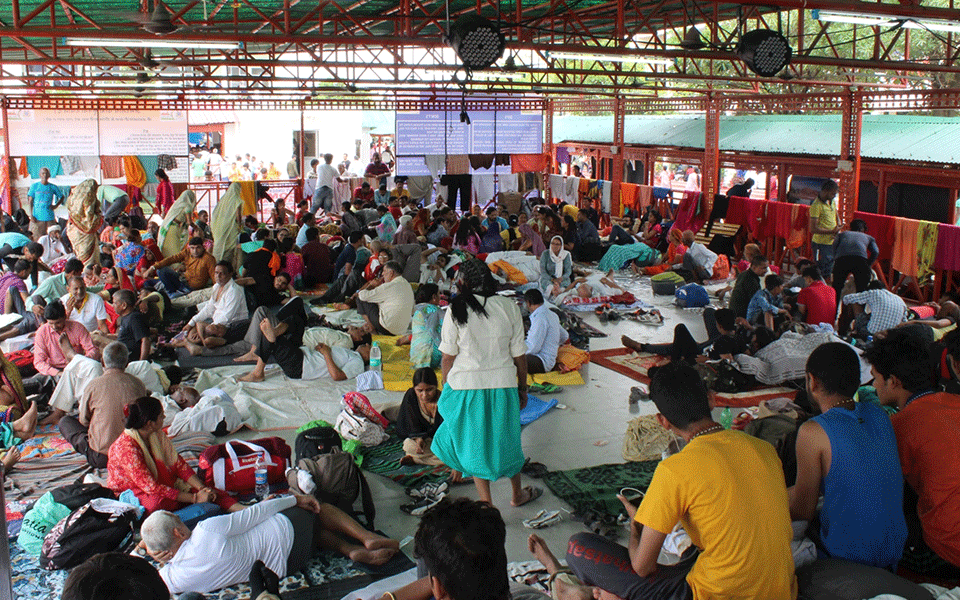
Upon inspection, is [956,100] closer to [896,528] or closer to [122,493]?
[896,528]

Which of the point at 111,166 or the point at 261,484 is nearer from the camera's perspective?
the point at 261,484

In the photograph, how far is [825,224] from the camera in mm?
11164

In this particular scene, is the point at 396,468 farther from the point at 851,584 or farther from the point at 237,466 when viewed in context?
the point at 851,584

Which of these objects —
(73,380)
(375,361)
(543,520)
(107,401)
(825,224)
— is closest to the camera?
(543,520)

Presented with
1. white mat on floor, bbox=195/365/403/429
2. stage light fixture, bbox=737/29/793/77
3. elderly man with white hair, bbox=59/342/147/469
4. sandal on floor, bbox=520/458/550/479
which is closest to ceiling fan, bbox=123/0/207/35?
white mat on floor, bbox=195/365/403/429

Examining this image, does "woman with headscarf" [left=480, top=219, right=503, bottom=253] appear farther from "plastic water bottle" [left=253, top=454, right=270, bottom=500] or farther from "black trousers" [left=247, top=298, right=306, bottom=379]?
"plastic water bottle" [left=253, top=454, right=270, bottom=500]

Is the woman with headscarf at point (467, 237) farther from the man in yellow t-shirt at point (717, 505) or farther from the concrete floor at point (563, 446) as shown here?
the man in yellow t-shirt at point (717, 505)

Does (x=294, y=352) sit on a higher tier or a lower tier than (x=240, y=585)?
higher

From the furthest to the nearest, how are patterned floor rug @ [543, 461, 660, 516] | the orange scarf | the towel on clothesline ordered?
the towel on clothesline < the orange scarf < patterned floor rug @ [543, 461, 660, 516]

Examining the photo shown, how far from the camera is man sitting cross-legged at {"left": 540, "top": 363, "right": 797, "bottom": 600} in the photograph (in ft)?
9.36

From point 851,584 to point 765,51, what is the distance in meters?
6.52

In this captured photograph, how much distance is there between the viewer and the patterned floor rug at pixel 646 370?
693 cm

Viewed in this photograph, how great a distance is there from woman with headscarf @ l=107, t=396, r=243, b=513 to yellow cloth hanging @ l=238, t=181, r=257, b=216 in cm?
1404

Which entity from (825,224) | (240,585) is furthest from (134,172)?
(240,585)
